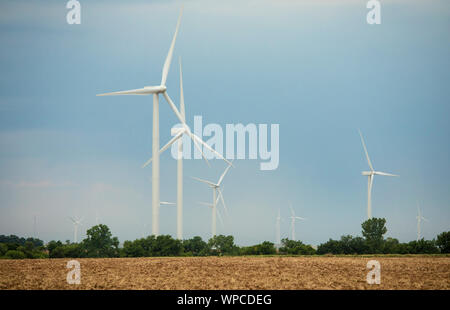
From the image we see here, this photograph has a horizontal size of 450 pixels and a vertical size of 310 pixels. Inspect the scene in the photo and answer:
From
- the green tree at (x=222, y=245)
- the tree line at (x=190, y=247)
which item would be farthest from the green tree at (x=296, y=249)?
the green tree at (x=222, y=245)

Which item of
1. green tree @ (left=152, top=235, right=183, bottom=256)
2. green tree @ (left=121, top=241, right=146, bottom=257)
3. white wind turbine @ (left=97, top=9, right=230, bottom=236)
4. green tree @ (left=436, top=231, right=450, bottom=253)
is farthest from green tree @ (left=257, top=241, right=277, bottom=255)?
green tree @ (left=436, top=231, right=450, bottom=253)

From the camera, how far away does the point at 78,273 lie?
43.2m

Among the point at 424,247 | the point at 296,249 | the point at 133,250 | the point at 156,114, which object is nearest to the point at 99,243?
the point at 133,250

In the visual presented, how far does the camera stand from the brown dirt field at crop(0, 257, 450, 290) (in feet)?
124

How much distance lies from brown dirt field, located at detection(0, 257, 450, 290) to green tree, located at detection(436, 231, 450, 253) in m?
31.5

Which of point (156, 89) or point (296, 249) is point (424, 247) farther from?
point (156, 89)

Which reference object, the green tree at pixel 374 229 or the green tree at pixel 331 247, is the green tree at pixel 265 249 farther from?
the green tree at pixel 374 229

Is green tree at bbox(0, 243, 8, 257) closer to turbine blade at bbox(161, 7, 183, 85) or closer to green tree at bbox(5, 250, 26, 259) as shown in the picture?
green tree at bbox(5, 250, 26, 259)

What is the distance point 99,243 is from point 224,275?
124ft

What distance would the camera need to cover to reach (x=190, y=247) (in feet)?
319

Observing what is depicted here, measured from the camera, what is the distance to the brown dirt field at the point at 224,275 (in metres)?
37.8

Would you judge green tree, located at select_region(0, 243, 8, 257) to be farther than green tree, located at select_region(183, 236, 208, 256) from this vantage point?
No
